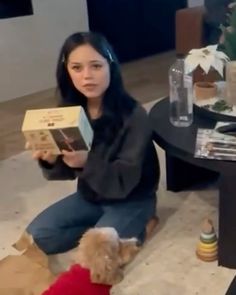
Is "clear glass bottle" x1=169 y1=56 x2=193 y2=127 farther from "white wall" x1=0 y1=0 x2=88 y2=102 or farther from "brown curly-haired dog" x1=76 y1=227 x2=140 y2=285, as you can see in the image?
"white wall" x1=0 y1=0 x2=88 y2=102

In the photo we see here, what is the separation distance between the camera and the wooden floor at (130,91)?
109 inches

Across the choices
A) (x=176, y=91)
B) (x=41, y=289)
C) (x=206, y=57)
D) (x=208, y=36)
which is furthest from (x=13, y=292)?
(x=208, y=36)

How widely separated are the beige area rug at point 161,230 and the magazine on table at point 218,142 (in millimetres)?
338

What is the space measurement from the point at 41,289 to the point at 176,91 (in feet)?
2.65

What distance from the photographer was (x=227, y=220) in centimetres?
160

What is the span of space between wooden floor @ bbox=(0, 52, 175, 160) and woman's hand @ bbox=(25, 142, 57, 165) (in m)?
0.93

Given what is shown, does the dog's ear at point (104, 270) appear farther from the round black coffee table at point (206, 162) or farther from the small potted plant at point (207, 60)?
the small potted plant at point (207, 60)

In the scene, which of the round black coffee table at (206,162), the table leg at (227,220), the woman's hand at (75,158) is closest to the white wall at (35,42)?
the round black coffee table at (206,162)

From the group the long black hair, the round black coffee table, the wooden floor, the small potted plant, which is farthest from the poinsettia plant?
the wooden floor

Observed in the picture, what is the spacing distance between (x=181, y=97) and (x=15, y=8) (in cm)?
175

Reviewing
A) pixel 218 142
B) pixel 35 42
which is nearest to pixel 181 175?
pixel 218 142

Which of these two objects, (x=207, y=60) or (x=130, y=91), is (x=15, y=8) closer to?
(x=130, y=91)

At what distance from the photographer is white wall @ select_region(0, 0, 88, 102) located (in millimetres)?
3354

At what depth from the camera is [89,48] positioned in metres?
1.63
